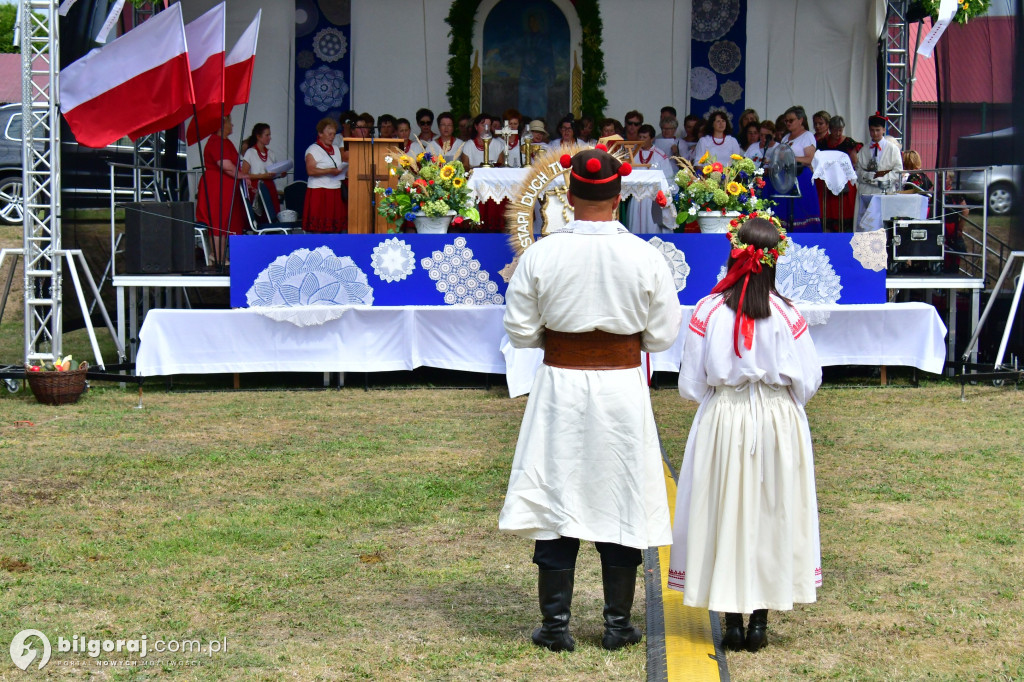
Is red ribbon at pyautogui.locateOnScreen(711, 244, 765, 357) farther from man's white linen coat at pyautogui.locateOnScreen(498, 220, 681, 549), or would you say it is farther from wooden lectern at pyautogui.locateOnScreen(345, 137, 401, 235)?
wooden lectern at pyautogui.locateOnScreen(345, 137, 401, 235)

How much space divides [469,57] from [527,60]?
2.80 feet

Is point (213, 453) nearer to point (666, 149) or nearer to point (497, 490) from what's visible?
point (497, 490)

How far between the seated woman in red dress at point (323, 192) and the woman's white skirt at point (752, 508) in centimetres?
845

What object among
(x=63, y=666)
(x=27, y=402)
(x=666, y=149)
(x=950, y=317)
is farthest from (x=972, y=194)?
(x=63, y=666)

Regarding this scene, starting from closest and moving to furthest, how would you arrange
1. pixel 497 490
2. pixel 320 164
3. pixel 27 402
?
pixel 497 490, pixel 27 402, pixel 320 164

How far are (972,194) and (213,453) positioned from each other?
7416 mm

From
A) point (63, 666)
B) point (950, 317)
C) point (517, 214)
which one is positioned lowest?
point (63, 666)

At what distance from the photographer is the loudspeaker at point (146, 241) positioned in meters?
9.75

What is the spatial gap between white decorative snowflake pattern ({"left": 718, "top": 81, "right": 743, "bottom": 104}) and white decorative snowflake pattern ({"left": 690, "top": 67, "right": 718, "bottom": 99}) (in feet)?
0.33

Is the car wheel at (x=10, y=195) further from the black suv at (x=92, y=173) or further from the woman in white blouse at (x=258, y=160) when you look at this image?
the woman in white blouse at (x=258, y=160)

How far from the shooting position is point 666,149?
44.0ft

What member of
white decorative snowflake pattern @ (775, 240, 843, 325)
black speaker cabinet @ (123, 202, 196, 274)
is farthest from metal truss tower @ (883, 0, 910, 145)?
black speaker cabinet @ (123, 202, 196, 274)

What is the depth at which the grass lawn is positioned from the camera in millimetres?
3977

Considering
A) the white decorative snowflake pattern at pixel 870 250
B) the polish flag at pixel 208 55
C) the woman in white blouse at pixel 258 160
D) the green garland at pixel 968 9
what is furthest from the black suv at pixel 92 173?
the green garland at pixel 968 9
